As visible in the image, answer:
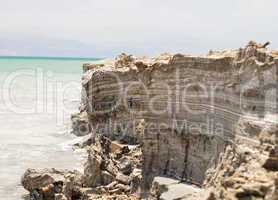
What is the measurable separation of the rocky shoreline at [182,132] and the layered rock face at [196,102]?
2cm

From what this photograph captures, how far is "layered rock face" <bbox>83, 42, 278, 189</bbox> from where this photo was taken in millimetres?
10500

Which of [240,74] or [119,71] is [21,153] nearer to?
[119,71]

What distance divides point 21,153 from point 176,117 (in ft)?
38.2

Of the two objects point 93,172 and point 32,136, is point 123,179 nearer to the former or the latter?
point 93,172

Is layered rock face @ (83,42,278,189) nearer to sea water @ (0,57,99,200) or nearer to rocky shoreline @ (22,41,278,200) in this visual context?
rocky shoreline @ (22,41,278,200)

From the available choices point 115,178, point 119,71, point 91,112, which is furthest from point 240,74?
point 91,112

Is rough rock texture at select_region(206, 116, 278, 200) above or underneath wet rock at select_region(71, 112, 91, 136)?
above

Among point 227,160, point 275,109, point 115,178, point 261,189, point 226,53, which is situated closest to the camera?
point 261,189

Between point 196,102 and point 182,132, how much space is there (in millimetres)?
1025

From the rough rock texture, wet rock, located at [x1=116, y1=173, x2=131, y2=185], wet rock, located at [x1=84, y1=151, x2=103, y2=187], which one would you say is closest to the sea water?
wet rock, located at [x1=84, y1=151, x2=103, y2=187]

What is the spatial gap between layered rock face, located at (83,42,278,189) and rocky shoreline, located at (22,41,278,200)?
0.08 ft

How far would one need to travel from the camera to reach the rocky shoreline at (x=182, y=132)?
9.70 m

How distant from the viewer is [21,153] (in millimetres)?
23547

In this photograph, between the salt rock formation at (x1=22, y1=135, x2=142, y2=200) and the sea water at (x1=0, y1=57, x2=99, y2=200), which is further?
the sea water at (x1=0, y1=57, x2=99, y2=200)
